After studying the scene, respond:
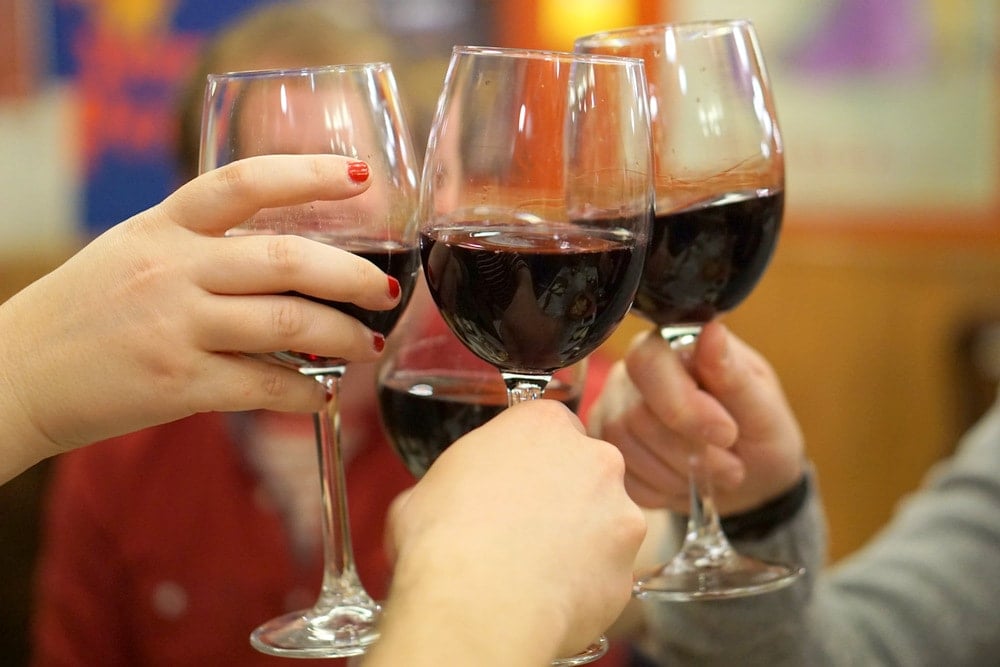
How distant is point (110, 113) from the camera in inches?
144

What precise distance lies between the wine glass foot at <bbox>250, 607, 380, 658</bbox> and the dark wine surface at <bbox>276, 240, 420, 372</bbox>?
18 centimetres

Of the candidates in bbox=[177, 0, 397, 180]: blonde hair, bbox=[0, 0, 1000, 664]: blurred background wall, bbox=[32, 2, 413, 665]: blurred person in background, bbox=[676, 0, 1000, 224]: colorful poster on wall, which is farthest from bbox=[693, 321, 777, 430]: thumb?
bbox=[676, 0, 1000, 224]: colorful poster on wall

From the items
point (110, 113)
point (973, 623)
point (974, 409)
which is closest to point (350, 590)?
point (973, 623)

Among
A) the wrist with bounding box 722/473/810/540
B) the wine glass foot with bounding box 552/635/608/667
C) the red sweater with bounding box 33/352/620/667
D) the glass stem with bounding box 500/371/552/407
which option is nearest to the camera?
the wine glass foot with bounding box 552/635/608/667

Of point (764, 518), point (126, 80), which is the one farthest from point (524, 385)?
point (126, 80)

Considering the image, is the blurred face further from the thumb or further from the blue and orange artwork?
the blue and orange artwork

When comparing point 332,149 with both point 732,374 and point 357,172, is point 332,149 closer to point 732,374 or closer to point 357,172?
point 357,172

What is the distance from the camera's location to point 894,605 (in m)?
1.46

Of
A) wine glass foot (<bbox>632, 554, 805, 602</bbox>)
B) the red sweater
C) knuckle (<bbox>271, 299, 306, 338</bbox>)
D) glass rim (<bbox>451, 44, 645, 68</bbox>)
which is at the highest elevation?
glass rim (<bbox>451, 44, 645, 68</bbox>)

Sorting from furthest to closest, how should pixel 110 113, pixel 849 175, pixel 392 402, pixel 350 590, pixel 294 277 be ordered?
pixel 110 113
pixel 849 175
pixel 392 402
pixel 350 590
pixel 294 277

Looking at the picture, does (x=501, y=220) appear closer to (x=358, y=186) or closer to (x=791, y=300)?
(x=358, y=186)

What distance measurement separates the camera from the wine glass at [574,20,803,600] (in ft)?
2.89

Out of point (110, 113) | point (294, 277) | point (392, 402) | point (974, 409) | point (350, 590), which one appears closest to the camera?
point (294, 277)

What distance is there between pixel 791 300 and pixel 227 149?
2859 mm
